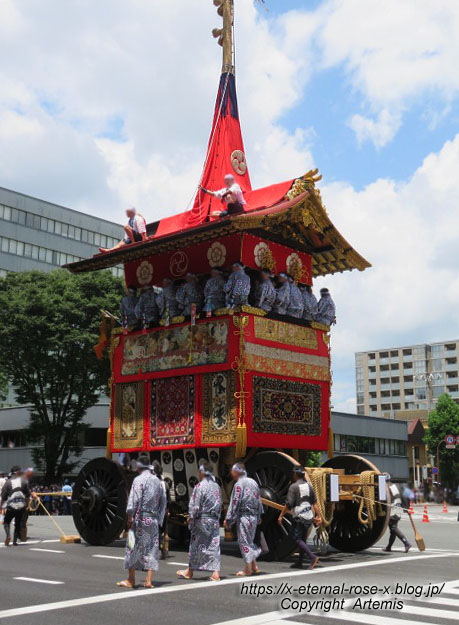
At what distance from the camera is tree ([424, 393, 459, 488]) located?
67812 millimetres

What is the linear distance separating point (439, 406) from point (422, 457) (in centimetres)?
1526

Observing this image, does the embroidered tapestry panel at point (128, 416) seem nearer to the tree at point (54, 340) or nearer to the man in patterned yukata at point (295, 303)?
the man in patterned yukata at point (295, 303)

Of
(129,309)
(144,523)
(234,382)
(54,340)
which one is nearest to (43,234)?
(54,340)

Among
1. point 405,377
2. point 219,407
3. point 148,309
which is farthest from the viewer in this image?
point 405,377

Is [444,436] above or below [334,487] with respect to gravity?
above

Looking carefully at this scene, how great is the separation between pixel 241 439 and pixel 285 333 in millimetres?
2731

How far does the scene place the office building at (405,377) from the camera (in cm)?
12119

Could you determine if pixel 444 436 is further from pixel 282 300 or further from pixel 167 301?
pixel 167 301

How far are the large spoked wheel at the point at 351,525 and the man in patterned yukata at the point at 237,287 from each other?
4326 millimetres

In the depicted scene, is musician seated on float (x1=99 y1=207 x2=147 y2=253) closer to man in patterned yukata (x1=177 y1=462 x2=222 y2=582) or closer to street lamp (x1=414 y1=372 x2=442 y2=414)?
man in patterned yukata (x1=177 y1=462 x2=222 y2=582)

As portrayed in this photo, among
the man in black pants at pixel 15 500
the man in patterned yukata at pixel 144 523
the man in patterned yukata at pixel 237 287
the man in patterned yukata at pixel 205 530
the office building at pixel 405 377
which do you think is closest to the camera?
the man in patterned yukata at pixel 144 523

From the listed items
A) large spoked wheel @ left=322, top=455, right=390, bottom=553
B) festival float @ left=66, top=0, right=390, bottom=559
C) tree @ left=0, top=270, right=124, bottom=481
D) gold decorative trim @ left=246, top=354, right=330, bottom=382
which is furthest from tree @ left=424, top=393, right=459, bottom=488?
gold decorative trim @ left=246, top=354, right=330, bottom=382

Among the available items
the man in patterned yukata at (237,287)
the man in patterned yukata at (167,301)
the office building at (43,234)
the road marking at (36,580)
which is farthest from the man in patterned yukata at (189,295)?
the office building at (43,234)

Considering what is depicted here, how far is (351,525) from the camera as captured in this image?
1509cm
